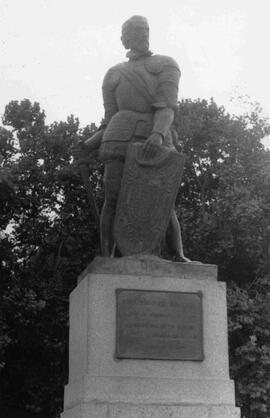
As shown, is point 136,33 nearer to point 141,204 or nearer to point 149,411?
point 141,204

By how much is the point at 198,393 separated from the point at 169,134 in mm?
3313

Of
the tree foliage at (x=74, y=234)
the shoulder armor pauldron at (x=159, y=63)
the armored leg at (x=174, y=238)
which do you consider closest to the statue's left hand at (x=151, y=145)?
the armored leg at (x=174, y=238)

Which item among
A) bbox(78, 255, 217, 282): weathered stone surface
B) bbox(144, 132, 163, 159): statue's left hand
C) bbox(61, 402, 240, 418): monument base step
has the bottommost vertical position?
bbox(61, 402, 240, 418): monument base step

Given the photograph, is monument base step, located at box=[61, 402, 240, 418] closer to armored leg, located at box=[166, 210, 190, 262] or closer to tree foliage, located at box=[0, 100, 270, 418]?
armored leg, located at box=[166, 210, 190, 262]

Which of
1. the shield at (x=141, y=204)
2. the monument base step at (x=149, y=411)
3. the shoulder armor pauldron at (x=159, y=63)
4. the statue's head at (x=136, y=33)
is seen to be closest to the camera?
the monument base step at (x=149, y=411)

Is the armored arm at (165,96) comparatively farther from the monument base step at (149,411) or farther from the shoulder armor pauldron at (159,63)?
the monument base step at (149,411)

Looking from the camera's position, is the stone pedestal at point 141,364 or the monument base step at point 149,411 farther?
the stone pedestal at point 141,364

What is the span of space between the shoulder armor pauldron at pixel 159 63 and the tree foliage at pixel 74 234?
11183 millimetres

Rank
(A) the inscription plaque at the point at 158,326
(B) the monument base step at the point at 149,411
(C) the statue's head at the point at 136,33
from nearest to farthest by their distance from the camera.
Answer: (B) the monument base step at the point at 149,411, (A) the inscription plaque at the point at 158,326, (C) the statue's head at the point at 136,33

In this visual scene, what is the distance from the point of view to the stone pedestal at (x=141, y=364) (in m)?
7.45

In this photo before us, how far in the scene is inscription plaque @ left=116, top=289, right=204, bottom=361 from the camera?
7801mm

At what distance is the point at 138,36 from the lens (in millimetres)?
9164

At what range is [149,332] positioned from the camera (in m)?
7.88

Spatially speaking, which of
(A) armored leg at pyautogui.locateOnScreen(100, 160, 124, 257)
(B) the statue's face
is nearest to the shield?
(A) armored leg at pyautogui.locateOnScreen(100, 160, 124, 257)
